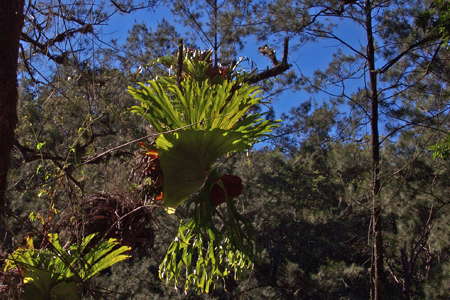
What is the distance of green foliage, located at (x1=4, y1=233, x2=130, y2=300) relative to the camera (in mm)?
1538

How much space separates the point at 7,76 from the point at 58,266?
679mm

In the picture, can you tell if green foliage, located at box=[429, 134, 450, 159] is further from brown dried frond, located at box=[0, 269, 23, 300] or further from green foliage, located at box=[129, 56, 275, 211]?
brown dried frond, located at box=[0, 269, 23, 300]

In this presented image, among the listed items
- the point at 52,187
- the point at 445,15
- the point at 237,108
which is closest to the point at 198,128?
the point at 237,108

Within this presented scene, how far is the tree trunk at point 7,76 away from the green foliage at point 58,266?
13 centimetres

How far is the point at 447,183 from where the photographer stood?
25.2 feet

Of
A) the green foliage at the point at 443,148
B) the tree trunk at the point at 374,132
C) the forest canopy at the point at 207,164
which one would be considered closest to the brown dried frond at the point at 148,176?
the forest canopy at the point at 207,164

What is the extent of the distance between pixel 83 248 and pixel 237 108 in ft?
2.44

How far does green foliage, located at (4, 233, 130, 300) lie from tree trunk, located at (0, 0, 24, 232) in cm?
13

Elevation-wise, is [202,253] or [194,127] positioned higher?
[194,127]

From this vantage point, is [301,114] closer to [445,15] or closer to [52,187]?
[445,15]

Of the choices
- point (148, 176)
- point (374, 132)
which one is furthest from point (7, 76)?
point (374, 132)

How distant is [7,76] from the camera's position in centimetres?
147

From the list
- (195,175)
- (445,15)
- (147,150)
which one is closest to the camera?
(195,175)

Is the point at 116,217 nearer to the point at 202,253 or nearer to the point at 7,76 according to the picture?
the point at 202,253
